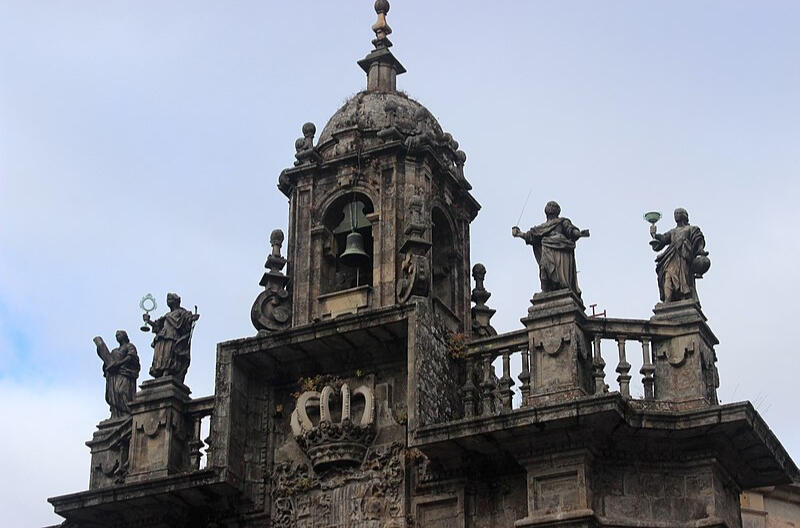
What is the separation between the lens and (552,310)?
2409 cm

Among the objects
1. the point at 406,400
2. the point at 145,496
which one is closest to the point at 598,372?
the point at 406,400

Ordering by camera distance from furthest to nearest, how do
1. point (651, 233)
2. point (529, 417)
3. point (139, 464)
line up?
point (139, 464) < point (651, 233) < point (529, 417)

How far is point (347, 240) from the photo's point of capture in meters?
27.0

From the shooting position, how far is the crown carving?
25.0 m

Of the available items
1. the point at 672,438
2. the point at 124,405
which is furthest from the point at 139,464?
the point at 672,438

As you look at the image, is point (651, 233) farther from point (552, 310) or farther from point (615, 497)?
point (615, 497)

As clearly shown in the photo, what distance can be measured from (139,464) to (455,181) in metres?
6.87

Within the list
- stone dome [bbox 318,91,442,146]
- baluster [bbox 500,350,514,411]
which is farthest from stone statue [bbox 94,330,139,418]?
baluster [bbox 500,350,514,411]

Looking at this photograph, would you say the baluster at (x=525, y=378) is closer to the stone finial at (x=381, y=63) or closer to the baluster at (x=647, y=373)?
the baluster at (x=647, y=373)

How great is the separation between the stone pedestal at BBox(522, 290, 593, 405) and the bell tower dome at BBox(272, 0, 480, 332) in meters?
2.23

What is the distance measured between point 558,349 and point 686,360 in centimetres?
178

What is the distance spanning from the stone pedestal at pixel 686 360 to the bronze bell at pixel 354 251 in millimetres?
5079

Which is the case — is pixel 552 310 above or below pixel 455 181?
below

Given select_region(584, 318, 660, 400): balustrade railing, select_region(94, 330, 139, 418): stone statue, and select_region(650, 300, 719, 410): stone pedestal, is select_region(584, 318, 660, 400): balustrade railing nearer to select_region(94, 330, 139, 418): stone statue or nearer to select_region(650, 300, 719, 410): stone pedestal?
select_region(650, 300, 719, 410): stone pedestal
